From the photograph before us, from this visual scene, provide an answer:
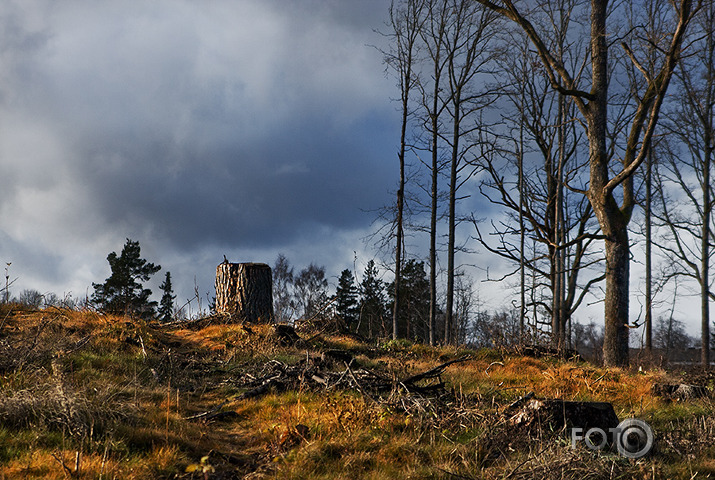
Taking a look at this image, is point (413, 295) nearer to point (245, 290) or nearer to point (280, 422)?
point (245, 290)

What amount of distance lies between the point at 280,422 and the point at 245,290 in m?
6.95

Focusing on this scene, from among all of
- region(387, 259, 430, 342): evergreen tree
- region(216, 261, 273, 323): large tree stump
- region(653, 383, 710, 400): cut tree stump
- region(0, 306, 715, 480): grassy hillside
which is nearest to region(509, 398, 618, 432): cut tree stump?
region(0, 306, 715, 480): grassy hillside

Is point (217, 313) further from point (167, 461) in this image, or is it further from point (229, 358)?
point (167, 461)

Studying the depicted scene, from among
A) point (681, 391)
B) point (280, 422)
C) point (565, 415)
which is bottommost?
point (681, 391)

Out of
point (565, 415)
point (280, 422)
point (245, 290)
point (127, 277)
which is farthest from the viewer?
point (127, 277)

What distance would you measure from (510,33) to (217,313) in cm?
1418

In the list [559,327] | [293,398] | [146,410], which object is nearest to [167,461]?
[146,410]

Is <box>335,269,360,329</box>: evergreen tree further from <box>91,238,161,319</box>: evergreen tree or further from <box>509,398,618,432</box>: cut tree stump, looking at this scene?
<box>509,398,618,432</box>: cut tree stump

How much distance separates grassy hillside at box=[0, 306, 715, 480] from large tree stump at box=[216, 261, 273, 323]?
134 inches

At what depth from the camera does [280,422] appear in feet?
Result: 15.3

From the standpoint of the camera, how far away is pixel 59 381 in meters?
4.46

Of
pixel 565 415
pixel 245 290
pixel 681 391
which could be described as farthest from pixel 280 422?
pixel 245 290

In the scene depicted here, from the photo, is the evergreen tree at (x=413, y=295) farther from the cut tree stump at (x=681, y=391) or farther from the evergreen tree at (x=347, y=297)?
the cut tree stump at (x=681, y=391)

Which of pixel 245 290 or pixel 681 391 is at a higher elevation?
pixel 245 290
